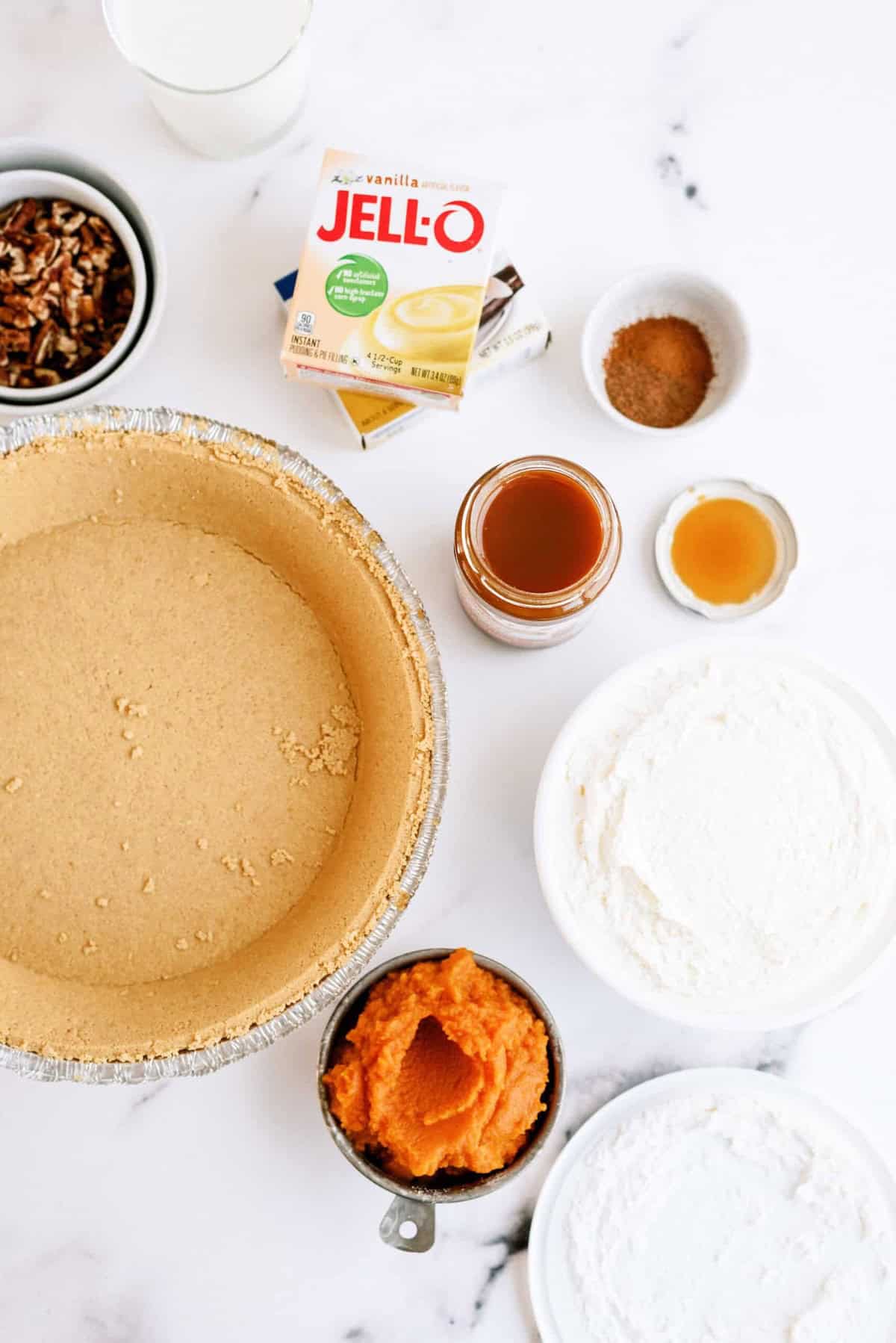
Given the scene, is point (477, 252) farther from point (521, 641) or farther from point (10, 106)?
point (10, 106)

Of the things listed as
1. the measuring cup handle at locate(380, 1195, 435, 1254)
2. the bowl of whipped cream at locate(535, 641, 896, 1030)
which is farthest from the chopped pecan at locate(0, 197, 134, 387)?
the measuring cup handle at locate(380, 1195, 435, 1254)

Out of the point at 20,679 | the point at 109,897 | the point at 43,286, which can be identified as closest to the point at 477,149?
the point at 43,286

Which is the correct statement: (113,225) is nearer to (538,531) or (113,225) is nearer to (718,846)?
(538,531)

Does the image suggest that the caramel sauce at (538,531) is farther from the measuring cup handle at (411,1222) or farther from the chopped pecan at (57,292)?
the measuring cup handle at (411,1222)

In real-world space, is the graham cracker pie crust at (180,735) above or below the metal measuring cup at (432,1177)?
above

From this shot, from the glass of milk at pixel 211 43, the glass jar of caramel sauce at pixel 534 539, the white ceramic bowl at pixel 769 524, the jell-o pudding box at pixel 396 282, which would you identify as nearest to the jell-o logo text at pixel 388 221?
the jell-o pudding box at pixel 396 282

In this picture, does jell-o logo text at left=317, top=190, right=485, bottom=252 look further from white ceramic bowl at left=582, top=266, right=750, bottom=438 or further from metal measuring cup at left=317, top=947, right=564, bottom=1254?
metal measuring cup at left=317, top=947, right=564, bottom=1254

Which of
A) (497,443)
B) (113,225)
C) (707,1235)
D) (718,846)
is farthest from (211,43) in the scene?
(707,1235)
